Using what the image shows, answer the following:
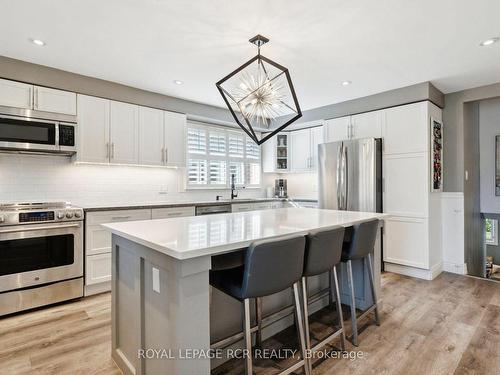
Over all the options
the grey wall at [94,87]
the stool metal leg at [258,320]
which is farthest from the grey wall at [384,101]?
the stool metal leg at [258,320]

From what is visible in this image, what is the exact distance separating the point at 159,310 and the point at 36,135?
8.67ft

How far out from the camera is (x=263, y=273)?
4.81 feet

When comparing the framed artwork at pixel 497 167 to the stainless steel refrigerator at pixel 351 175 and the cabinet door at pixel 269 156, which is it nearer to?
the stainless steel refrigerator at pixel 351 175

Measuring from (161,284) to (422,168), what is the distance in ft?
11.7

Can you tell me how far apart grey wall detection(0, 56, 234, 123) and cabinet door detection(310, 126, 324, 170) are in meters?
1.82

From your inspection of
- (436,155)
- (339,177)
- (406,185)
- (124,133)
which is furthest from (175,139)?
(436,155)

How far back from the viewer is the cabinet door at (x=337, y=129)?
4395 mm

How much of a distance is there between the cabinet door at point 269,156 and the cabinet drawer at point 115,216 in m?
2.77

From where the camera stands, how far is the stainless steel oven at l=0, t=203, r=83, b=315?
2.61 metres

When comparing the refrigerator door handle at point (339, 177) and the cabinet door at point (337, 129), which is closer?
the refrigerator door handle at point (339, 177)

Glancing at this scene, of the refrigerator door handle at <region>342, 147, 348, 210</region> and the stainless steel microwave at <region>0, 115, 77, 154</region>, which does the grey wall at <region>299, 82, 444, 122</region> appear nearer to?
the refrigerator door handle at <region>342, 147, 348, 210</region>

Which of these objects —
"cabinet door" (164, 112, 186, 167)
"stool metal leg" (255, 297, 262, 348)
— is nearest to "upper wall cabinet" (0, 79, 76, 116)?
"cabinet door" (164, 112, 186, 167)

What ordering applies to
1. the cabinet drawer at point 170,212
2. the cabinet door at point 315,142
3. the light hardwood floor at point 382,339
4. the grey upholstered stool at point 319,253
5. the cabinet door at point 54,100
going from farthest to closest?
the cabinet door at point 315,142 < the cabinet drawer at point 170,212 < the cabinet door at point 54,100 < the light hardwood floor at point 382,339 < the grey upholstered stool at point 319,253

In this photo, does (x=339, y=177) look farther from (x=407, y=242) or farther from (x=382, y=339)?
(x=382, y=339)
